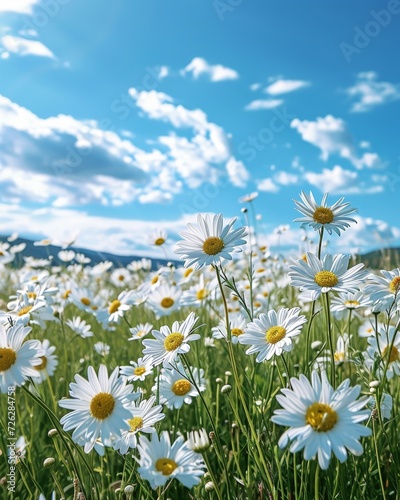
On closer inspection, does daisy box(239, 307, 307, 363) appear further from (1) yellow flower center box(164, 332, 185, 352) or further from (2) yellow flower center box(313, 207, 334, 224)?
(2) yellow flower center box(313, 207, 334, 224)

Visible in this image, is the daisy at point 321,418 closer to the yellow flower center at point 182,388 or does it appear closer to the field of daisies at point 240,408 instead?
the field of daisies at point 240,408

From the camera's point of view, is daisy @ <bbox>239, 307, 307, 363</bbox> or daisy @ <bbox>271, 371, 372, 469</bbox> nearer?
daisy @ <bbox>271, 371, 372, 469</bbox>

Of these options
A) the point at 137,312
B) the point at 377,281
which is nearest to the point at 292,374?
the point at 377,281

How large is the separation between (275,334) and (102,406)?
45 cm

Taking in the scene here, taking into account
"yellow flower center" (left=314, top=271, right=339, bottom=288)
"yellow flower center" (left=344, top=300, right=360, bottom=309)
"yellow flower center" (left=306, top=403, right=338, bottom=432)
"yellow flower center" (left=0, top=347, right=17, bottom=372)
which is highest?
"yellow flower center" (left=314, top=271, right=339, bottom=288)

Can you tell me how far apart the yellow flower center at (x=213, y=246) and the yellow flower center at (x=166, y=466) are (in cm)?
51


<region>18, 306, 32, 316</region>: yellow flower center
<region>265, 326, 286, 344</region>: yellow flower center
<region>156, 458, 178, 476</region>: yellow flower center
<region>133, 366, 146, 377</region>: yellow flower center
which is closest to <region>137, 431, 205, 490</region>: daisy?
<region>156, 458, 178, 476</region>: yellow flower center

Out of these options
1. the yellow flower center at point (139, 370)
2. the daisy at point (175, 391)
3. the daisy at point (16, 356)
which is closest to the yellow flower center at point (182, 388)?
the daisy at point (175, 391)

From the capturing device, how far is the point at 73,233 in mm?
4676

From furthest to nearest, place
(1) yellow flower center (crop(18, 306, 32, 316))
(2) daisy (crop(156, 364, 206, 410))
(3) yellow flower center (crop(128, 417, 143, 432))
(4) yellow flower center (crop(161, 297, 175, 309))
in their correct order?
(4) yellow flower center (crop(161, 297, 175, 309)) → (1) yellow flower center (crop(18, 306, 32, 316)) → (2) daisy (crop(156, 364, 206, 410)) → (3) yellow flower center (crop(128, 417, 143, 432))

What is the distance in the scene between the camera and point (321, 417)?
0.94 meters

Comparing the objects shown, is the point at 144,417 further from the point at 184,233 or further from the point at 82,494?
the point at 184,233

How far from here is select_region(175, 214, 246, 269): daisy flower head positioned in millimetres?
1317

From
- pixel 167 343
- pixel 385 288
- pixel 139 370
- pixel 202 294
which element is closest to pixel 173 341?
pixel 167 343
